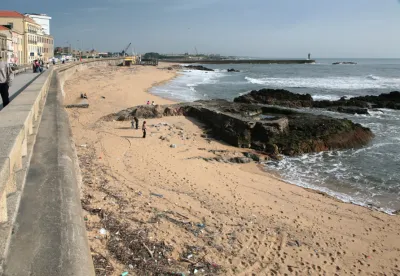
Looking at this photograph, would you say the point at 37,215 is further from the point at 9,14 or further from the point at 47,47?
the point at 47,47

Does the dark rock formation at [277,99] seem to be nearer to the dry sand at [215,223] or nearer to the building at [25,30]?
the dry sand at [215,223]

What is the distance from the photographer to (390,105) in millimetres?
26984

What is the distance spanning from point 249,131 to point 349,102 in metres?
15.6

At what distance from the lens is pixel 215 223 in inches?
276

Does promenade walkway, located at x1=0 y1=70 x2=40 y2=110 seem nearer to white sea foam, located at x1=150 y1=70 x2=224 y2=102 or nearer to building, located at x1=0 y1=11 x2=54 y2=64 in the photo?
white sea foam, located at x1=150 y1=70 x2=224 y2=102

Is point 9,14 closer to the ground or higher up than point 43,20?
closer to the ground

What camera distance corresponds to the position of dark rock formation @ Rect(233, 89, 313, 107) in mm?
26656

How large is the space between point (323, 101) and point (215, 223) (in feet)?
74.9

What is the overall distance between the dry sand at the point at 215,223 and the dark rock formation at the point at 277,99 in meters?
15.7

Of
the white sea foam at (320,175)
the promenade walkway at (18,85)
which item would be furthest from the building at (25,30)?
the white sea foam at (320,175)

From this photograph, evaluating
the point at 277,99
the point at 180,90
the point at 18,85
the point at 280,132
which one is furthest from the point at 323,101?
the point at 18,85

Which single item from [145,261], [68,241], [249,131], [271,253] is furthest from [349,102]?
[68,241]

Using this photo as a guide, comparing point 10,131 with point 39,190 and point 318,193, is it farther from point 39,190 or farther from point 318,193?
point 318,193

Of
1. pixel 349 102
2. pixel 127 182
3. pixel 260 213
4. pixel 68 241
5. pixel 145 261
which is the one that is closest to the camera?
pixel 68 241
